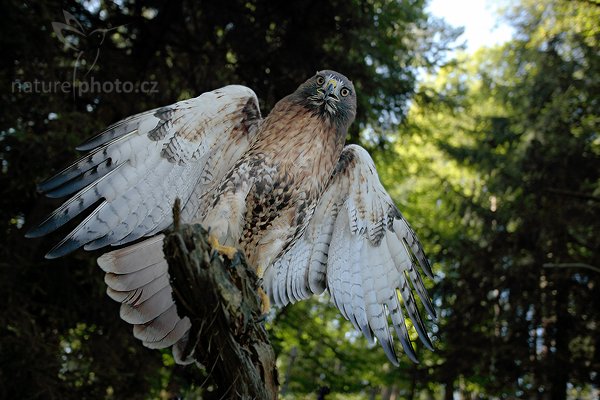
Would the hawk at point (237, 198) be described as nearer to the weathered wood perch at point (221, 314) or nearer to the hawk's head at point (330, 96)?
the hawk's head at point (330, 96)

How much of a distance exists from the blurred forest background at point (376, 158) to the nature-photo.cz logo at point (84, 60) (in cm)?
3

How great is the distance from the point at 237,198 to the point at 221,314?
0.92 meters

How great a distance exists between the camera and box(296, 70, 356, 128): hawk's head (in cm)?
343

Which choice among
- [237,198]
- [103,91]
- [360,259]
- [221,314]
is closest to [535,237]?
[360,259]

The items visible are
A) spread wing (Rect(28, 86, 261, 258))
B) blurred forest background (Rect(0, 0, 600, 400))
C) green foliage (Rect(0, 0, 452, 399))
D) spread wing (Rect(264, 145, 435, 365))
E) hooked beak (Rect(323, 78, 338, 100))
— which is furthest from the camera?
blurred forest background (Rect(0, 0, 600, 400))

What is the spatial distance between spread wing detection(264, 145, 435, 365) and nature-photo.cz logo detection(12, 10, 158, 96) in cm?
268

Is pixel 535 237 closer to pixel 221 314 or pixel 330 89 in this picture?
pixel 330 89

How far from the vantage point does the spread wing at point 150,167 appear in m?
3.07

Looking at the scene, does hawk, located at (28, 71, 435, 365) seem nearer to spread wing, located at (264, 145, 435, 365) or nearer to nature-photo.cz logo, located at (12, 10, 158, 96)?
spread wing, located at (264, 145, 435, 365)

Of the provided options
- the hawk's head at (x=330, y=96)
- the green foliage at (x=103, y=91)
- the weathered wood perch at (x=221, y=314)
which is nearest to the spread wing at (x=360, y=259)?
the hawk's head at (x=330, y=96)

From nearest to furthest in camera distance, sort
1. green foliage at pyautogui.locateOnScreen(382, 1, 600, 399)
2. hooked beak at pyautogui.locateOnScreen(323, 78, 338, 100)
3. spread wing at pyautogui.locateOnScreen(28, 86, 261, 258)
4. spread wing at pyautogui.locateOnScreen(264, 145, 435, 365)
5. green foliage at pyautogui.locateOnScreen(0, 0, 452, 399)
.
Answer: spread wing at pyautogui.locateOnScreen(28, 86, 261, 258)
hooked beak at pyautogui.locateOnScreen(323, 78, 338, 100)
spread wing at pyautogui.locateOnScreen(264, 145, 435, 365)
green foliage at pyautogui.locateOnScreen(0, 0, 452, 399)
green foliage at pyautogui.locateOnScreen(382, 1, 600, 399)

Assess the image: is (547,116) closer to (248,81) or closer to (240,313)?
(248,81)

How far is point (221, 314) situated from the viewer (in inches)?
95.3

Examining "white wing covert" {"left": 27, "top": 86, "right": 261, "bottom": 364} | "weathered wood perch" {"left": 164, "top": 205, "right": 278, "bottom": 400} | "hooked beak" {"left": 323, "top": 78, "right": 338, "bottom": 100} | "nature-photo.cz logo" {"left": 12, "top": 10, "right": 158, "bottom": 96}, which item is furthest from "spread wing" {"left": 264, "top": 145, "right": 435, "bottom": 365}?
"nature-photo.cz logo" {"left": 12, "top": 10, "right": 158, "bottom": 96}
